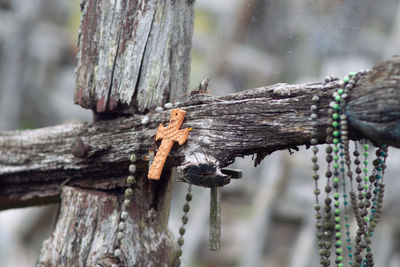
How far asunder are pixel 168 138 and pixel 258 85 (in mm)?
2328

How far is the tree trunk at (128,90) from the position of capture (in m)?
2.06

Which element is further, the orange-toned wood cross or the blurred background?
the blurred background

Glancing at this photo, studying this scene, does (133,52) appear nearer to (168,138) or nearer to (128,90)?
(128,90)

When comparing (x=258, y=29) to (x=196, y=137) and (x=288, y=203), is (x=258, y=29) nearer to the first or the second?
(x=196, y=137)

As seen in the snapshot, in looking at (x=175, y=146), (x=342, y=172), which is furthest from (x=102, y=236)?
(x=342, y=172)

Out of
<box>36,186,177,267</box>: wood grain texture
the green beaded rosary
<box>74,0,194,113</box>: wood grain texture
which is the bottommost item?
<box>36,186,177,267</box>: wood grain texture

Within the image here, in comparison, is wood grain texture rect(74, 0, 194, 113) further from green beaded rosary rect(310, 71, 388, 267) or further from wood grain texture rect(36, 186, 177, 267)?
green beaded rosary rect(310, 71, 388, 267)

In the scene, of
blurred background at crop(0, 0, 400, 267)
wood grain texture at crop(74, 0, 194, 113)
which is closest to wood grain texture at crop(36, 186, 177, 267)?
wood grain texture at crop(74, 0, 194, 113)

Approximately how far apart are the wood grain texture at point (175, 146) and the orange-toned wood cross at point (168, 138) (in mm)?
29

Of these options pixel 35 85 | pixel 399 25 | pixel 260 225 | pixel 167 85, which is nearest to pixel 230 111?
pixel 167 85

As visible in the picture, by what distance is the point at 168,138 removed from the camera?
1847 millimetres

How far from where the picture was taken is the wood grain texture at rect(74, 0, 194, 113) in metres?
2.07

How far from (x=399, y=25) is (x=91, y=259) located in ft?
15.7

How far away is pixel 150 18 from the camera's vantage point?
207 centimetres
